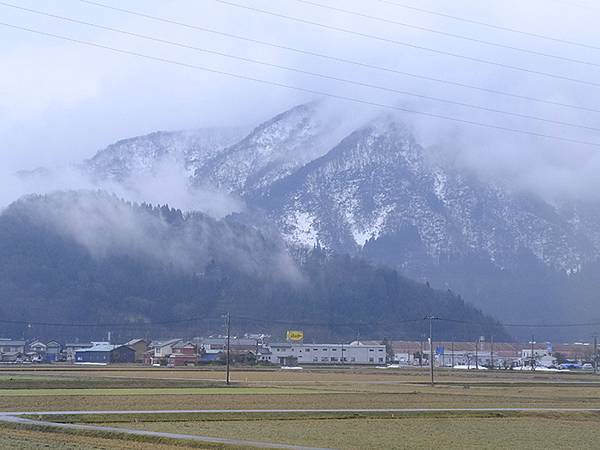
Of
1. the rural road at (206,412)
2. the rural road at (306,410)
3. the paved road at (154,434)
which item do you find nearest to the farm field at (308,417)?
the rural road at (306,410)

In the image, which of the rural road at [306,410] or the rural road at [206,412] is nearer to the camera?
the rural road at [206,412]

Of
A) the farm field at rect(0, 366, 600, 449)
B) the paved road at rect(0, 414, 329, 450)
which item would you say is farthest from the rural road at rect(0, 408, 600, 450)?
the farm field at rect(0, 366, 600, 449)

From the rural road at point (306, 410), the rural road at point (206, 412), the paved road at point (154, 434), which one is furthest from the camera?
the rural road at point (306, 410)

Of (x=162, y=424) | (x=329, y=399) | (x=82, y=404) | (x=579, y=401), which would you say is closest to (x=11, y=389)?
(x=82, y=404)

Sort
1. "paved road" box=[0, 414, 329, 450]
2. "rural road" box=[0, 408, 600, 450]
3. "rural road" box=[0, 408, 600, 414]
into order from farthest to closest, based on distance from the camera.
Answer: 1. "rural road" box=[0, 408, 600, 414]
2. "rural road" box=[0, 408, 600, 450]
3. "paved road" box=[0, 414, 329, 450]

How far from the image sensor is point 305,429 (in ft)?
146

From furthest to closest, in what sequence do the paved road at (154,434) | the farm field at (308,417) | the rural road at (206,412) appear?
→ 1. the farm field at (308,417)
2. the rural road at (206,412)
3. the paved road at (154,434)

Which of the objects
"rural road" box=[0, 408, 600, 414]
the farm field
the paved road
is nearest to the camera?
the paved road

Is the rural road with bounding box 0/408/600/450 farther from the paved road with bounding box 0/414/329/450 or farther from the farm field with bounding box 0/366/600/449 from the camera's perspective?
the farm field with bounding box 0/366/600/449

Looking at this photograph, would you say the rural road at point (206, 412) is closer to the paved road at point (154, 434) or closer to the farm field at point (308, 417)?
the paved road at point (154, 434)

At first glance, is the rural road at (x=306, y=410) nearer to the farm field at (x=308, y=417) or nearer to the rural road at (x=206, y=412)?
the rural road at (x=206, y=412)

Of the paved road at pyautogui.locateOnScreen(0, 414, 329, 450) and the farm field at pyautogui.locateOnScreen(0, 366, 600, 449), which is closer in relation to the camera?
the paved road at pyautogui.locateOnScreen(0, 414, 329, 450)

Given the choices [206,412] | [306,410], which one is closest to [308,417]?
[306,410]

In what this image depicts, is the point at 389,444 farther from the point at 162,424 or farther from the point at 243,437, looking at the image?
the point at 162,424
